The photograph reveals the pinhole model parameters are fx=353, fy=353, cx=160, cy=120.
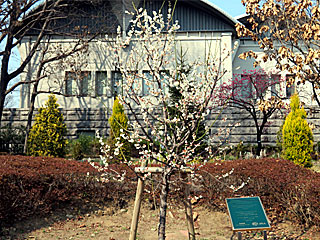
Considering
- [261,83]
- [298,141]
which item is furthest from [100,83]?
[298,141]

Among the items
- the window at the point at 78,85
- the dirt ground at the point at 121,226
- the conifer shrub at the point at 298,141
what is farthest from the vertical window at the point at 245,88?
the dirt ground at the point at 121,226

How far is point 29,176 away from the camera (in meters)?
6.64

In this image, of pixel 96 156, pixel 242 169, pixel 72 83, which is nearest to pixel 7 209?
pixel 242 169

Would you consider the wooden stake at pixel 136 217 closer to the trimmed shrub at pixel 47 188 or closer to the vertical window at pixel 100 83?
the trimmed shrub at pixel 47 188

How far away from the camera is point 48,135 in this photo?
13492mm

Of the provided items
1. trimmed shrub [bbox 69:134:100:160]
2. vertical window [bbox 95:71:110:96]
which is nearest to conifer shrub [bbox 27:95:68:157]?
trimmed shrub [bbox 69:134:100:160]

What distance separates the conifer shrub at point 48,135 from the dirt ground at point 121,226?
6.60m

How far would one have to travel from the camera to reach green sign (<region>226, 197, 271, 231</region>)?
520 cm

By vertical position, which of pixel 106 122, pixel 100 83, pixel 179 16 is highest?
pixel 179 16

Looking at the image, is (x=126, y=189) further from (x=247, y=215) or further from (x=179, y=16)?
(x=179, y=16)

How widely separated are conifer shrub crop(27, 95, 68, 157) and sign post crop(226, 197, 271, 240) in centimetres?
949

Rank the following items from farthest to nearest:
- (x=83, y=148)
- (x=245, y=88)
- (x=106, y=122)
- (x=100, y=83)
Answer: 1. (x=100, y=83)
2. (x=245, y=88)
3. (x=106, y=122)
4. (x=83, y=148)

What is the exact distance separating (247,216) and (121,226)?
2674 millimetres

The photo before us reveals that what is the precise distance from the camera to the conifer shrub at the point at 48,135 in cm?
1345
